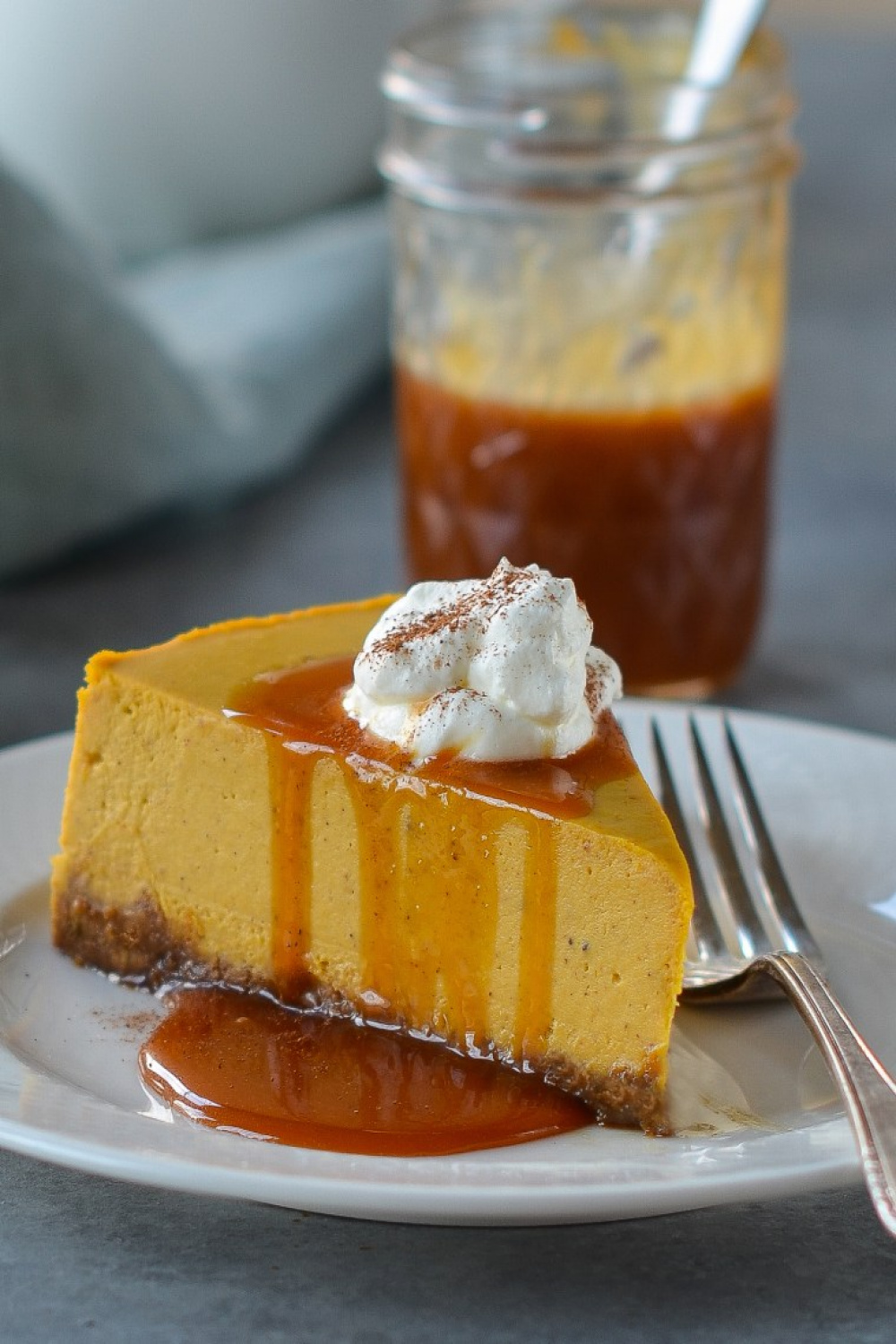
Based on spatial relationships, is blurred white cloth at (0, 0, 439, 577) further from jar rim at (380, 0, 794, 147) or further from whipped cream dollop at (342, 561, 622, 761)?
whipped cream dollop at (342, 561, 622, 761)

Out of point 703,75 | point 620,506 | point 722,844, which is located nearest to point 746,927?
point 722,844

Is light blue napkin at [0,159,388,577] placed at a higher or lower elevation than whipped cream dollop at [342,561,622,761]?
lower

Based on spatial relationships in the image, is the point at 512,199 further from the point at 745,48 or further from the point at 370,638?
the point at 370,638

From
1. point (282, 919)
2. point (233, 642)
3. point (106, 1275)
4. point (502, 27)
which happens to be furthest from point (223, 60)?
point (106, 1275)

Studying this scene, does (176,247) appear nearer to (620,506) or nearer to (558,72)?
(558,72)

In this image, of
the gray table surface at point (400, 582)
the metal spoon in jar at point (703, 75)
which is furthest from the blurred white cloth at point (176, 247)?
the metal spoon in jar at point (703, 75)

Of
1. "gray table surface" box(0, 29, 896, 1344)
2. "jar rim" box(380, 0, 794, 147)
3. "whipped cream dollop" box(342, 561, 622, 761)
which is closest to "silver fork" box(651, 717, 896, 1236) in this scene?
"gray table surface" box(0, 29, 896, 1344)

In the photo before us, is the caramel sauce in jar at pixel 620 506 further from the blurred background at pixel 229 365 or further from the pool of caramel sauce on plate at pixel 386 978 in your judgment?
the pool of caramel sauce on plate at pixel 386 978
